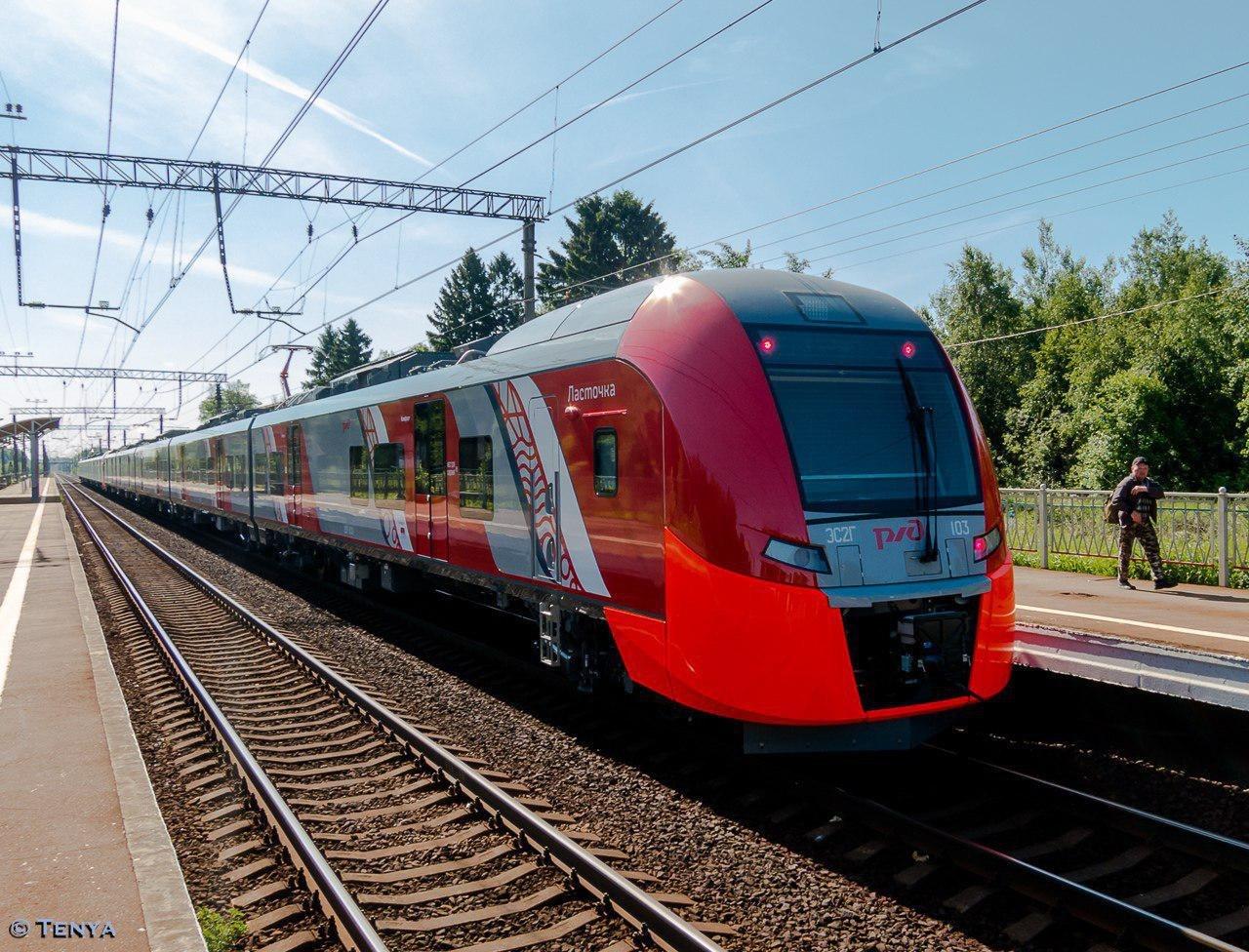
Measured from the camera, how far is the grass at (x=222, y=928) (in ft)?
13.8

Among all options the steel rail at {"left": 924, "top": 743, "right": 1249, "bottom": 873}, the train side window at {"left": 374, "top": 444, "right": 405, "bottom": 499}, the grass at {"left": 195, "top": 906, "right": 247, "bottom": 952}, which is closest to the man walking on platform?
the steel rail at {"left": 924, "top": 743, "right": 1249, "bottom": 873}

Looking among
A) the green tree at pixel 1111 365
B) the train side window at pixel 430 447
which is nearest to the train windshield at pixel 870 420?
the train side window at pixel 430 447

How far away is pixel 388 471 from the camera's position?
1173cm

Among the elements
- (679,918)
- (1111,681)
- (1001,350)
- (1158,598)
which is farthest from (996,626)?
(1001,350)

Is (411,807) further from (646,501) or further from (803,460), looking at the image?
(803,460)

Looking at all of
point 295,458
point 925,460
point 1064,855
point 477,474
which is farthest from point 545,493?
point 295,458

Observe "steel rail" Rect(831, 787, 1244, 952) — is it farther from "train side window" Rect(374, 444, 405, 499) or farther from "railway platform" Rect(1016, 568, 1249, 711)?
"train side window" Rect(374, 444, 405, 499)

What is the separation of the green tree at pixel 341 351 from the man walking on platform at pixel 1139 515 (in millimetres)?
83629

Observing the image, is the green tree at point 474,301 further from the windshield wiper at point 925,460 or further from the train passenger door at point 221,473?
the windshield wiper at point 925,460

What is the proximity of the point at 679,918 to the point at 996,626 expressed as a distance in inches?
118

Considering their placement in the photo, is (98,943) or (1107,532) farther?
(1107,532)

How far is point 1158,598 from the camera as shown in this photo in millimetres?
10688

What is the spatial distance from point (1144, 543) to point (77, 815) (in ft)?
37.6

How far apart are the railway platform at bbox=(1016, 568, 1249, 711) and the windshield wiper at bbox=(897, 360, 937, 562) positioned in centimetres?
191
